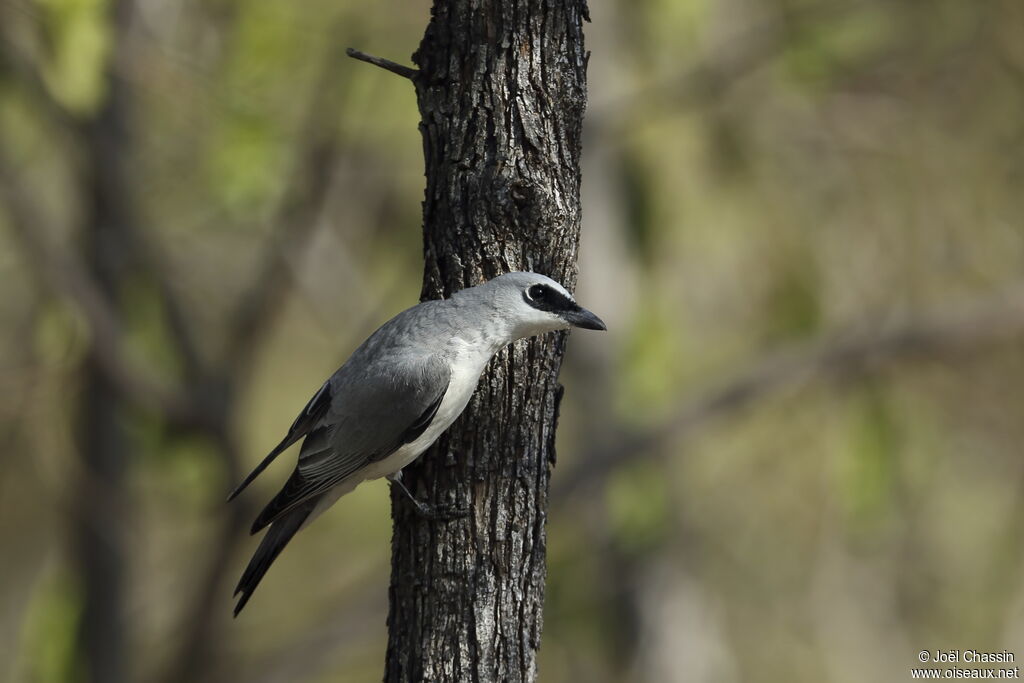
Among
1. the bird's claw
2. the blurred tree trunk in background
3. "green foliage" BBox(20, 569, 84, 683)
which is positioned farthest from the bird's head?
the blurred tree trunk in background

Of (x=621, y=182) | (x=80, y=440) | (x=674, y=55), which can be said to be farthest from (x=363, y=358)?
(x=621, y=182)

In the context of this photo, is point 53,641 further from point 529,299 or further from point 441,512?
point 529,299

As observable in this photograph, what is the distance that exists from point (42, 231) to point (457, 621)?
12.9 ft

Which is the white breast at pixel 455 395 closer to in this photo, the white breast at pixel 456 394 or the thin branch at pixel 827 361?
the white breast at pixel 456 394

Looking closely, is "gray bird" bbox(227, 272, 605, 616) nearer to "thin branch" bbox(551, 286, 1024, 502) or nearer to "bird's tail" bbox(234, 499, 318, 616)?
"bird's tail" bbox(234, 499, 318, 616)

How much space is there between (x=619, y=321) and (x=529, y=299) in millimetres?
5922

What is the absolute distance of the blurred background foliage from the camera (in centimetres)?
607

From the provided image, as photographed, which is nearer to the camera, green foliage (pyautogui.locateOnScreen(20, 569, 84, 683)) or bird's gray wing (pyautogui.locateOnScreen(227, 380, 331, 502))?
bird's gray wing (pyautogui.locateOnScreen(227, 380, 331, 502))

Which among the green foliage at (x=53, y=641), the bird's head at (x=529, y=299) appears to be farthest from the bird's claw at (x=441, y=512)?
the green foliage at (x=53, y=641)

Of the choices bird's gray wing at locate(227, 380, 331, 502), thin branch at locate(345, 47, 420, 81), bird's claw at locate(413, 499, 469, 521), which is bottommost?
bird's claw at locate(413, 499, 469, 521)

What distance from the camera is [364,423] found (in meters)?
3.27

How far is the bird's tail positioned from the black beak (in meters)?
1.11

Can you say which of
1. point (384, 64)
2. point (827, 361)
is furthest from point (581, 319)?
point (827, 361)

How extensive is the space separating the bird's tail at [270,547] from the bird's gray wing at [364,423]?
83mm
